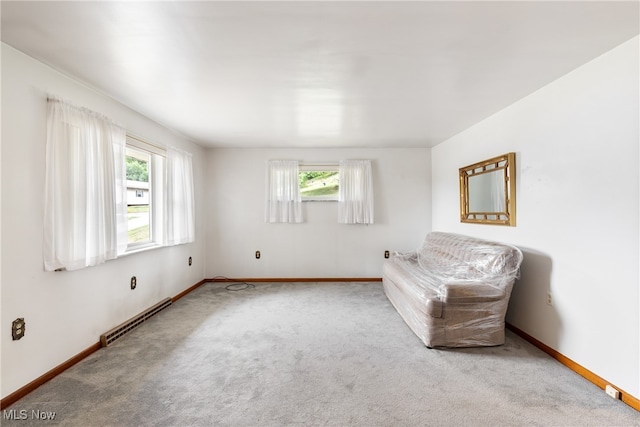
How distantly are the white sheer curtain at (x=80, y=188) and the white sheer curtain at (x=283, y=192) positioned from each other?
2197 millimetres

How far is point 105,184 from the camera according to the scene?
235cm

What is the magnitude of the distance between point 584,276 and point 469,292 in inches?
29.6

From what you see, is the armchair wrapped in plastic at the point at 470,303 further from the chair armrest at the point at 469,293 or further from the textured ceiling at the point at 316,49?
the textured ceiling at the point at 316,49

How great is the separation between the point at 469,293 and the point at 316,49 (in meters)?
2.21

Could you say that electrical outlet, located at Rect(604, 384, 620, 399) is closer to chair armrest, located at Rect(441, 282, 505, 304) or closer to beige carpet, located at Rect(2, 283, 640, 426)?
beige carpet, located at Rect(2, 283, 640, 426)

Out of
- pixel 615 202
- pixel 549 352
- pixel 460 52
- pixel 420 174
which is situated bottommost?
pixel 549 352

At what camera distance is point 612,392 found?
172 cm

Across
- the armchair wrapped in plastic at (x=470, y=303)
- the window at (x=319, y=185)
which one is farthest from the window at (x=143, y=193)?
the armchair wrapped in plastic at (x=470, y=303)

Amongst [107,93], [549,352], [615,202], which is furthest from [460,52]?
[107,93]

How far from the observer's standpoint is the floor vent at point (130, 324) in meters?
2.40

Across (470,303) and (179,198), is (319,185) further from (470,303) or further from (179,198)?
(470,303)

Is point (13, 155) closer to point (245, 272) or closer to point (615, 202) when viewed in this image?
point (245, 272)
